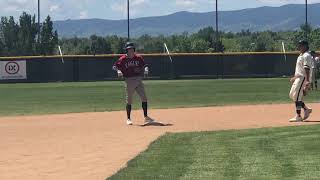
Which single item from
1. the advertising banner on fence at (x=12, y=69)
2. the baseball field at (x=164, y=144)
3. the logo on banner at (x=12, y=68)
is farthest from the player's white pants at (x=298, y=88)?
the logo on banner at (x=12, y=68)

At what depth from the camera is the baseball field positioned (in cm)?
820

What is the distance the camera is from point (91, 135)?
41.0 feet

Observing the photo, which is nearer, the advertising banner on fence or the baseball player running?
the baseball player running

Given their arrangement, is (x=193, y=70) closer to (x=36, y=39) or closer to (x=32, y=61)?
(x=32, y=61)

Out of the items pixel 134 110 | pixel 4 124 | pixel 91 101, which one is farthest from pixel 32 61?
pixel 4 124

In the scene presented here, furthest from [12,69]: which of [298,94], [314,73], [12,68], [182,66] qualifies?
[298,94]

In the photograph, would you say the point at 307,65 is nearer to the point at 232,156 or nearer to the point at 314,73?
the point at 232,156

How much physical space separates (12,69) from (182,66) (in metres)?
11.4

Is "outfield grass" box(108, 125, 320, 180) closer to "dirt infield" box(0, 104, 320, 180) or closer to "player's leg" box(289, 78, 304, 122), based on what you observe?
"dirt infield" box(0, 104, 320, 180)

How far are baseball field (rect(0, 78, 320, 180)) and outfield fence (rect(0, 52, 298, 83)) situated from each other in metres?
24.9

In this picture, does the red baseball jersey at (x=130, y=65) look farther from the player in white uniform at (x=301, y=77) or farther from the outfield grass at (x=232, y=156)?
the player in white uniform at (x=301, y=77)

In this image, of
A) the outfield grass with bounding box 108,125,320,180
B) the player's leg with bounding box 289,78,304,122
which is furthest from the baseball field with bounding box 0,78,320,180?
the player's leg with bounding box 289,78,304,122

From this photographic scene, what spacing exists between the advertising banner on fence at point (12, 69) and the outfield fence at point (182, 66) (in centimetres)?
20

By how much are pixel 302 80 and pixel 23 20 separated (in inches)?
2133
